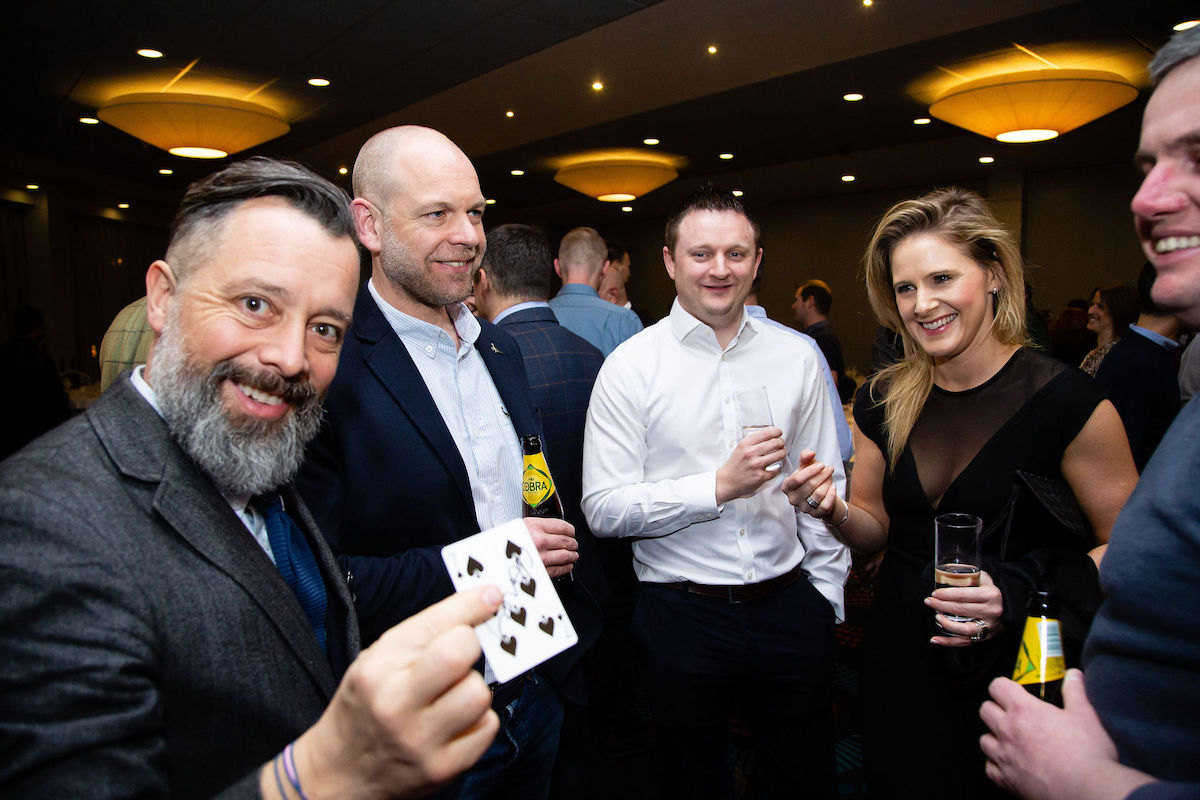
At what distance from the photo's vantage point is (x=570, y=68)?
7.18 metres

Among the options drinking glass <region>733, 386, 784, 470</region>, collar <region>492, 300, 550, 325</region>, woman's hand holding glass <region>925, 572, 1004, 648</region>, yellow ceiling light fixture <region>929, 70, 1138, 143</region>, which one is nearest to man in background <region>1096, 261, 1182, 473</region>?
woman's hand holding glass <region>925, 572, 1004, 648</region>

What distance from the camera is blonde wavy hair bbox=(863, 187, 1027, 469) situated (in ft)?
6.37

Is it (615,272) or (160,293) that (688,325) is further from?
(615,272)

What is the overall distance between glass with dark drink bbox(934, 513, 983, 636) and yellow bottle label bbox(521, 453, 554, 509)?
34.7 inches

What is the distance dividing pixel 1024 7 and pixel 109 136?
947 cm

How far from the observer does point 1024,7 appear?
5273 millimetres

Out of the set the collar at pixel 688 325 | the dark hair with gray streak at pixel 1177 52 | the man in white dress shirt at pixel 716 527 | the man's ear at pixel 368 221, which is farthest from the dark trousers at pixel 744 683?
the dark hair with gray streak at pixel 1177 52

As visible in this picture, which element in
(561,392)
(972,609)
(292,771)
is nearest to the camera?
(292,771)

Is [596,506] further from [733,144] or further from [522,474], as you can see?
[733,144]

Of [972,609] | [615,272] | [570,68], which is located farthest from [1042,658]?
Answer: [570,68]

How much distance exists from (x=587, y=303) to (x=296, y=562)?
10.1 ft

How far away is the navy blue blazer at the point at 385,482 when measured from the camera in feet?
5.03

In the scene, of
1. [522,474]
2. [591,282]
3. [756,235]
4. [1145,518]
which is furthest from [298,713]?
[591,282]

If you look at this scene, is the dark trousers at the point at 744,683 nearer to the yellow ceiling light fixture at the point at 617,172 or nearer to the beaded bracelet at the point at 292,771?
the beaded bracelet at the point at 292,771
